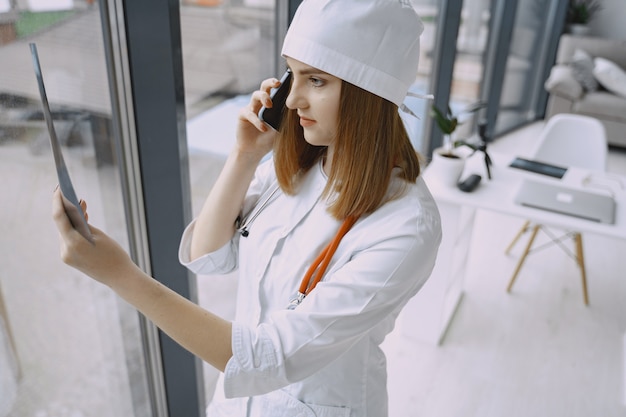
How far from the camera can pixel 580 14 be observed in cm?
617

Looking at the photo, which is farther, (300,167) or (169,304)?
(300,167)

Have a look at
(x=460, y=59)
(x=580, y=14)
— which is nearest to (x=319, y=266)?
(x=460, y=59)

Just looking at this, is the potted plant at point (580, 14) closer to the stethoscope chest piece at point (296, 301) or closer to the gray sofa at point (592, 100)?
the gray sofa at point (592, 100)

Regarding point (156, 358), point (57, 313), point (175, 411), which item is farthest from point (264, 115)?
point (175, 411)

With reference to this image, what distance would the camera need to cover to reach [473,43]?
4.64 m

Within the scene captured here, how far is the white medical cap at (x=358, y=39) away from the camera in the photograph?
0.94m

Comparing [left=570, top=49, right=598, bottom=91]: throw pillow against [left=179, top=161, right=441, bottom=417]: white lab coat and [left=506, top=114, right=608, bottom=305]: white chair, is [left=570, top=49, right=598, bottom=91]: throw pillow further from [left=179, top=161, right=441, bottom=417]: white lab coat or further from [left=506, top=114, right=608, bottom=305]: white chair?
[left=179, top=161, right=441, bottom=417]: white lab coat

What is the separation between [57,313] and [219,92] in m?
0.87

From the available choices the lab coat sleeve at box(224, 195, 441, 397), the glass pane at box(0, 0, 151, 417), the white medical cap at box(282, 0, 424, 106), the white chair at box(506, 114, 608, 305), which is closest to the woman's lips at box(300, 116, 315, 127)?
the white medical cap at box(282, 0, 424, 106)

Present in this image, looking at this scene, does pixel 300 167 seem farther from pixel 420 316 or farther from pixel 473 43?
pixel 473 43

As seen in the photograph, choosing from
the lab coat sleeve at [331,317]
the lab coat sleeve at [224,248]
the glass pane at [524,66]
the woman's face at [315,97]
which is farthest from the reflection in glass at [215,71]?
the glass pane at [524,66]

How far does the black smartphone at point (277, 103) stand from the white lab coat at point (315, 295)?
0.48ft

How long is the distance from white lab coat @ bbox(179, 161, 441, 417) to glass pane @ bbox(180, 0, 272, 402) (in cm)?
55

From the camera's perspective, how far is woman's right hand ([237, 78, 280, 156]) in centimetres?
112
